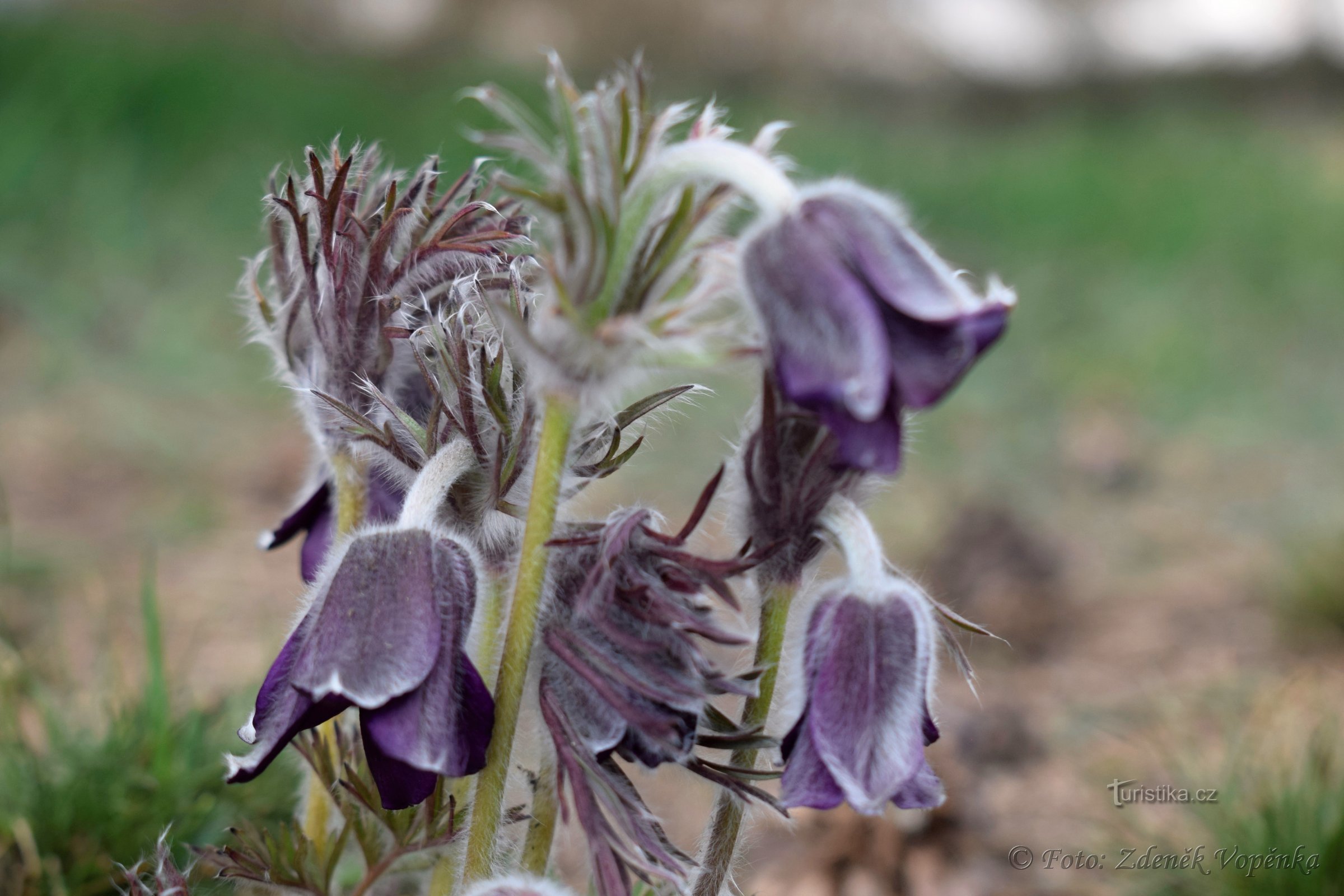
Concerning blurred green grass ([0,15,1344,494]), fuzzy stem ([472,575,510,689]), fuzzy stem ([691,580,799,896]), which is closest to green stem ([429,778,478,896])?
fuzzy stem ([472,575,510,689])

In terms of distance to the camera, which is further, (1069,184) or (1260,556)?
(1069,184)

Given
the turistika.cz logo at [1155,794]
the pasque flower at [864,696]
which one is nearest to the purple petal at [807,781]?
the pasque flower at [864,696]

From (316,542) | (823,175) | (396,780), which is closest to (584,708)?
(396,780)

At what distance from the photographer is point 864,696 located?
85 centimetres

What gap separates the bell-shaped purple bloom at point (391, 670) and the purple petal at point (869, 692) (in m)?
0.26

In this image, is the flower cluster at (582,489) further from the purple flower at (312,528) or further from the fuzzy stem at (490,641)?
the purple flower at (312,528)

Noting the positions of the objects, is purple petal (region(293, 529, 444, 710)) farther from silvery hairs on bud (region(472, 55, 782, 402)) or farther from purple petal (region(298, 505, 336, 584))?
purple petal (region(298, 505, 336, 584))

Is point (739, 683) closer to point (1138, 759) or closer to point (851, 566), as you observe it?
point (851, 566)

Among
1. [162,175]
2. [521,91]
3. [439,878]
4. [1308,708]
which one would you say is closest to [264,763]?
[439,878]

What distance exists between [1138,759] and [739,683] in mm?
1716

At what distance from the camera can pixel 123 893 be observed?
1094 mm

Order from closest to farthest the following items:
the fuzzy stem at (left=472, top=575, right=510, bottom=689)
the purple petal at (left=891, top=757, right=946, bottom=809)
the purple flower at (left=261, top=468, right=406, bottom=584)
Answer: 1. the purple petal at (left=891, top=757, right=946, bottom=809)
2. the fuzzy stem at (left=472, top=575, right=510, bottom=689)
3. the purple flower at (left=261, top=468, right=406, bottom=584)

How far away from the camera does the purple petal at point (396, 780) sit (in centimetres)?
88

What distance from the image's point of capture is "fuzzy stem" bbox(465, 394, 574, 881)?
0.88 metres
